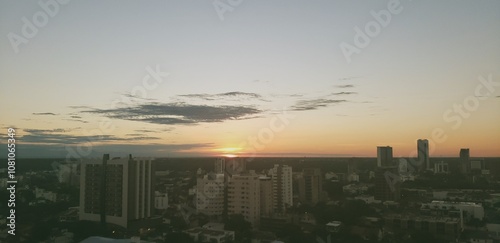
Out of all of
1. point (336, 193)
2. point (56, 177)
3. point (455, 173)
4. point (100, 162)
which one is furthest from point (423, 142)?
point (56, 177)

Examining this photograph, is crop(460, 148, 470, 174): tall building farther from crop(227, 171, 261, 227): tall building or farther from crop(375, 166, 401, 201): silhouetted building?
crop(227, 171, 261, 227): tall building

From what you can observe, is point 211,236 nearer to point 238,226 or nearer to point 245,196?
point 238,226

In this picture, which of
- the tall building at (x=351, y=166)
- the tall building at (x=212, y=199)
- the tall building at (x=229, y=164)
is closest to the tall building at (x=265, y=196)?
the tall building at (x=212, y=199)

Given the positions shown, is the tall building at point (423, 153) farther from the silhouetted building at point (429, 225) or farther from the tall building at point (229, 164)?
the tall building at point (229, 164)

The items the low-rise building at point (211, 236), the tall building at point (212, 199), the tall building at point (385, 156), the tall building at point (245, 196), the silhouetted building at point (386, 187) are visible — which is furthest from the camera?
the tall building at point (385, 156)

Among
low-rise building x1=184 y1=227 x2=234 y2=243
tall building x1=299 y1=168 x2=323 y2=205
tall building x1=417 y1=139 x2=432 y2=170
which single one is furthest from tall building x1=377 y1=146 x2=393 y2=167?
low-rise building x1=184 y1=227 x2=234 y2=243

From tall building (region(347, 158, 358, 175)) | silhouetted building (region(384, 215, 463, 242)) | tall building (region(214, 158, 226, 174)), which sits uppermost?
tall building (region(214, 158, 226, 174))
